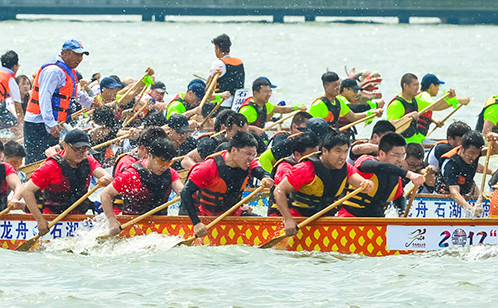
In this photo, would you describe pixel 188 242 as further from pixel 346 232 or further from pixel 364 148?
pixel 364 148

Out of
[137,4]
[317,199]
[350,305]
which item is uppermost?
[137,4]

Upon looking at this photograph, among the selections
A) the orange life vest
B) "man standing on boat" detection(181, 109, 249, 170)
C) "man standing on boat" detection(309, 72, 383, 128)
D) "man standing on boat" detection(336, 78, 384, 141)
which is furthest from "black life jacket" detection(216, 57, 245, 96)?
the orange life vest

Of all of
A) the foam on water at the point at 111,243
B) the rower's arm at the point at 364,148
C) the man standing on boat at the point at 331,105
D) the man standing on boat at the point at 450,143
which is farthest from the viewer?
the man standing on boat at the point at 331,105

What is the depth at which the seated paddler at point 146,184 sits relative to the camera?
7.34 m

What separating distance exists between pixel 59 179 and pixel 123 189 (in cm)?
69

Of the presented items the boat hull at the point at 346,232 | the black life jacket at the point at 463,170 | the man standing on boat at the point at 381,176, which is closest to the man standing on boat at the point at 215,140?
the boat hull at the point at 346,232

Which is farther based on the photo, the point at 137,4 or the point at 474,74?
the point at 137,4

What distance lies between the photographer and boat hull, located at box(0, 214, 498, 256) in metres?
7.19

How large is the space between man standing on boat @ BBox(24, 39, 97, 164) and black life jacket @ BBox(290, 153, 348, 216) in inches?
130

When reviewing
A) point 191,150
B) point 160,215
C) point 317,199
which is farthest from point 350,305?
point 191,150

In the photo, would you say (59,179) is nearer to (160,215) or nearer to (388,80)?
(160,215)

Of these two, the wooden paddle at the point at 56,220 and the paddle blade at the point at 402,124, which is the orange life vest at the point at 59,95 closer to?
the wooden paddle at the point at 56,220

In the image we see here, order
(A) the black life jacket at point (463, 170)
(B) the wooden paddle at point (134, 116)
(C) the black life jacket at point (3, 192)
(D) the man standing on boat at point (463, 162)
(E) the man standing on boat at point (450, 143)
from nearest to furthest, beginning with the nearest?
1. (C) the black life jacket at point (3, 192)
2. (D) the man standing on boat at point (463, 162)
3. (A) the black life jacket at point (463, 170)
4. (E) the man standing on boat at point (450, 143)
5. (B) the wooden paddle at point (134, 116)

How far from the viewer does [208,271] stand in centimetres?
726
